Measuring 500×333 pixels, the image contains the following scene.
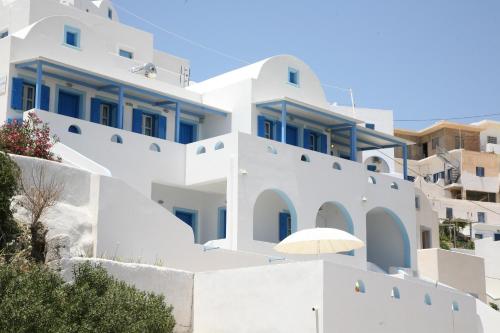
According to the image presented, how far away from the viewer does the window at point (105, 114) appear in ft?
90.1

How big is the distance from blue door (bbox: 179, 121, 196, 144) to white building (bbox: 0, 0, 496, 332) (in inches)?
1.8

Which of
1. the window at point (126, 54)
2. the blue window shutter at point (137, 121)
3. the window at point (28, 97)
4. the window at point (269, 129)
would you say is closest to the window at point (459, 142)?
the window at point (269, 129)

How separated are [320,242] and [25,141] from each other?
784 centimetres

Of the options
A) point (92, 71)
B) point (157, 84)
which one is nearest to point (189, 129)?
point (157, 84)

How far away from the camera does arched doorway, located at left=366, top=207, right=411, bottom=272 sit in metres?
32.3

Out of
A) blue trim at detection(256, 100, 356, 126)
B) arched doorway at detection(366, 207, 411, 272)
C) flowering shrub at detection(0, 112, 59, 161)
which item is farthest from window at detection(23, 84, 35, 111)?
arched doorway at detection(366, 207, 411, 272)

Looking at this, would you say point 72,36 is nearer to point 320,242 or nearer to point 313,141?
point 313,141

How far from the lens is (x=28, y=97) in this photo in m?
25.5

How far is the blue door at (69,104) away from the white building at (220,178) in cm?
4

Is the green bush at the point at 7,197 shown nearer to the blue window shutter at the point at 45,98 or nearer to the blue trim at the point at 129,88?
the blue trim at the point at 129,88

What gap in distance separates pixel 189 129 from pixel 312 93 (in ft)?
17.2

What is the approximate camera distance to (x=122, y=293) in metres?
16.4

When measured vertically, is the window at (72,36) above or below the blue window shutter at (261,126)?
above

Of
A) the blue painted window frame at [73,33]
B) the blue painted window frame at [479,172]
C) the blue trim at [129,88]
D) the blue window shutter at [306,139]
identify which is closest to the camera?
the blue trim at [129,88]
